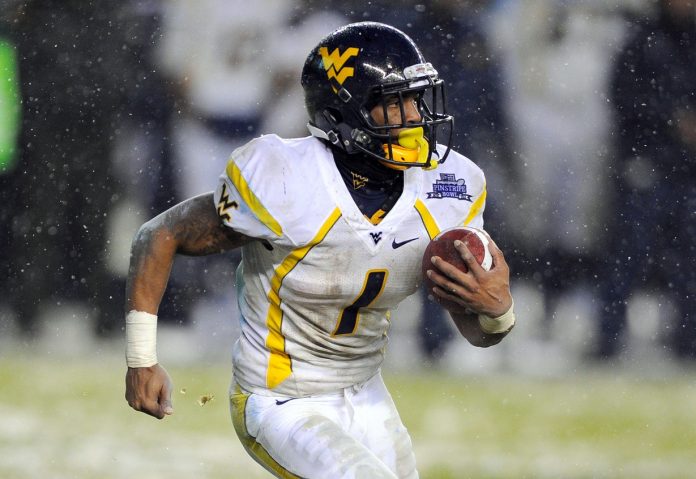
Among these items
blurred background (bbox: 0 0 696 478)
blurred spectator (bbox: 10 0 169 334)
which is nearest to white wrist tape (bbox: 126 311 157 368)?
blurred background (bbox: 0 0 696 478)

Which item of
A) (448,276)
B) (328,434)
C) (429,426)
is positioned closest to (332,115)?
(448,276)

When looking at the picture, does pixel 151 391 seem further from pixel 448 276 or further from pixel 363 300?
pixel 448 276

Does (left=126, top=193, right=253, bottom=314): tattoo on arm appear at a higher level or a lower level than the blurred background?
higher

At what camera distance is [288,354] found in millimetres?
3328

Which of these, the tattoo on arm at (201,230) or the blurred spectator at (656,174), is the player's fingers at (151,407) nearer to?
the tattoo on arm at (201,230)

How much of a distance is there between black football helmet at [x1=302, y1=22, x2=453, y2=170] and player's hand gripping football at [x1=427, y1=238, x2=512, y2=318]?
288 mm

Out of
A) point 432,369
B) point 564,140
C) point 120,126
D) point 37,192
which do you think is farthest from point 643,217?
point 37,192

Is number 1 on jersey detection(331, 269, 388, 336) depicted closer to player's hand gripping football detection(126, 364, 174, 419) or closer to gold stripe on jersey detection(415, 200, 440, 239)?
gold stripe on jersey detection(415, 200, 440, 239)

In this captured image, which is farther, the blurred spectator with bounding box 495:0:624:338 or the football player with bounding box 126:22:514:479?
the blurred spectator with bounding box 495:0:624:338

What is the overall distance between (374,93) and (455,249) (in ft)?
1.57

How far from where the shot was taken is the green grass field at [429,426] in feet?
17.7

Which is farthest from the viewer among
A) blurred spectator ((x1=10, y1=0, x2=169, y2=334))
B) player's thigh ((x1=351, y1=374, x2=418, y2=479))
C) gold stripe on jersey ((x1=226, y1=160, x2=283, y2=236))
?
blurred spectator ((x1=10, y1=0, x2=169, y2=334))

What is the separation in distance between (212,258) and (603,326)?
2.11 m

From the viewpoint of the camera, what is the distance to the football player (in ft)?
10.3
